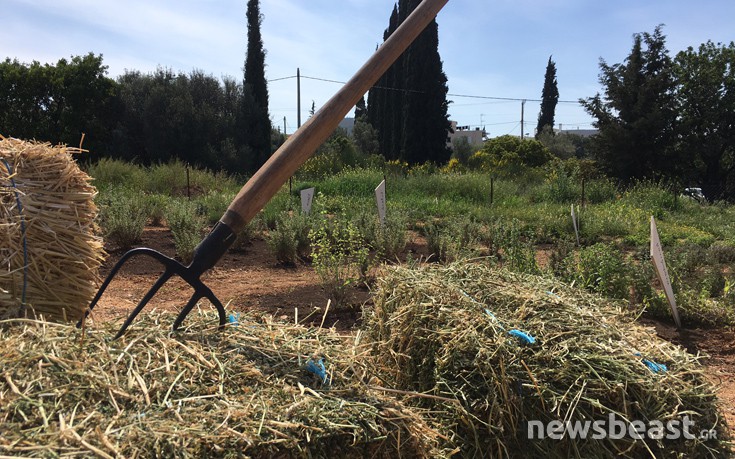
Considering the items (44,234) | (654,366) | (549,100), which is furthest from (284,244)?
A: (549,100)

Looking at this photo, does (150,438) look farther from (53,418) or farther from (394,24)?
(394,24)

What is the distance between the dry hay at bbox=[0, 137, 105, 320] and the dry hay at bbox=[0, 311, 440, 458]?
866 mm

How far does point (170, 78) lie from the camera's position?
963 inches

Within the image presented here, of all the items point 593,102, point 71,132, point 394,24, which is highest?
point 394,24

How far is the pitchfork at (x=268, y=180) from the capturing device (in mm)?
1777

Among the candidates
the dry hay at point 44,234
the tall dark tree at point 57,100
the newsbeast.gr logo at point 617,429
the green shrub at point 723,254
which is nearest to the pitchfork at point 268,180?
the dry hay at point 44,234

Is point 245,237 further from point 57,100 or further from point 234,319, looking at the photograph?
point 57,100

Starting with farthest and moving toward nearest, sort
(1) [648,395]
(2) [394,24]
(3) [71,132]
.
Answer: (2) [394,24]
(3) [71,132]
(1) [648,395]

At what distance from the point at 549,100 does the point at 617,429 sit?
146ft

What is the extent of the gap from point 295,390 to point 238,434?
0.25 meters

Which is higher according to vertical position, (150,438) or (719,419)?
(150,438)

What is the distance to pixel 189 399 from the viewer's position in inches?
52.8

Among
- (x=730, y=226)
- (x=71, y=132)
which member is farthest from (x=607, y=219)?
(x=71, y=132)

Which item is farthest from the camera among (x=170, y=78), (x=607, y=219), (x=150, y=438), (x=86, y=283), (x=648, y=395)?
(x=170, y=78)
